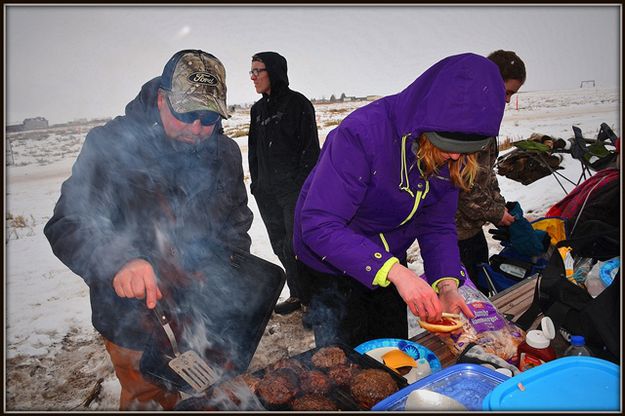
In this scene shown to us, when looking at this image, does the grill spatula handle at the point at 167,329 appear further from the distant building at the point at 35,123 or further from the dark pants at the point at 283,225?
the distant building at the point at 35,123

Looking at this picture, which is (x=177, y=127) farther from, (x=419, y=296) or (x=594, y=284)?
(x=594, y=284)

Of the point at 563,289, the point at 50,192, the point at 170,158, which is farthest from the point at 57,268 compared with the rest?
the point at 563,289

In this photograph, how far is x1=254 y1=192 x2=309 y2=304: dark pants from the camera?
4105mm

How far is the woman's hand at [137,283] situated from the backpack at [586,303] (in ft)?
5.36

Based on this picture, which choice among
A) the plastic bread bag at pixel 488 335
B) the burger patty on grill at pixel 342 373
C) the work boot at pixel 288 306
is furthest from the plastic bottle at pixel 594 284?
the work boot at pixel 288 306

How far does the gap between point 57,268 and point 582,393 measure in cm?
555

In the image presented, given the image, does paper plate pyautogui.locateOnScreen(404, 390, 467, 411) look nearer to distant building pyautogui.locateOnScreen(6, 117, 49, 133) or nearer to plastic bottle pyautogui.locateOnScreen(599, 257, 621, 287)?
plastic bottle pyautogui.locateOnScreen(599, 257, 621, 287)

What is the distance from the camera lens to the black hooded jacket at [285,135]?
410 centimetres

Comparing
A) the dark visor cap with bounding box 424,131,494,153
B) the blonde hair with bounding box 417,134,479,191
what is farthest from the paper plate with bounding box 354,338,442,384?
the dark visor cap with bounding box 424,131,494,153

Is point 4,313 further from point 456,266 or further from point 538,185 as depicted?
point 538,185

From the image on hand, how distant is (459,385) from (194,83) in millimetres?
1678

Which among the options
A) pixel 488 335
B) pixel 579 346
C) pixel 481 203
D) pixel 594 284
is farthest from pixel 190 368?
pixel 481 203

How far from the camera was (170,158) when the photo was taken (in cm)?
203

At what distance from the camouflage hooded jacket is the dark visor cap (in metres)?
1.37
